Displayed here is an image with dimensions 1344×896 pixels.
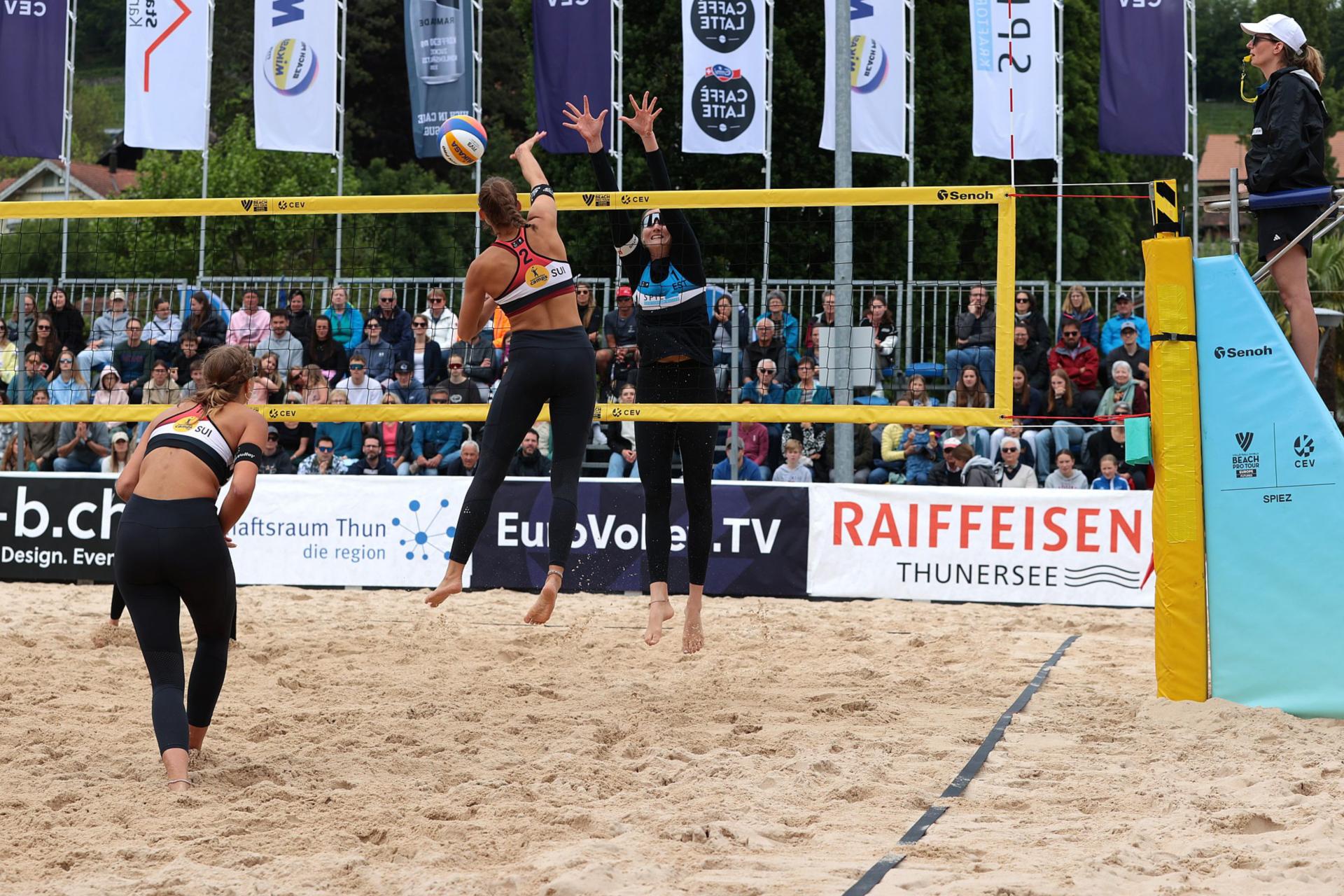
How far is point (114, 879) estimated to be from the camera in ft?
11.8

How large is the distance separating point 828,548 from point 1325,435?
525 cm

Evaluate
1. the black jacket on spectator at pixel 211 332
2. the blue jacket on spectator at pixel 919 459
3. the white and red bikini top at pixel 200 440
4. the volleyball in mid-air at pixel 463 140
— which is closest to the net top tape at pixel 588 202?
the volleyball in mid-air at pixel 463 140

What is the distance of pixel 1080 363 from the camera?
440 inches

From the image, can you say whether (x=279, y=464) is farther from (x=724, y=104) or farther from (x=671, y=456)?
(x=724, y=104)

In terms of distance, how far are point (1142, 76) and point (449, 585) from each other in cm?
1245

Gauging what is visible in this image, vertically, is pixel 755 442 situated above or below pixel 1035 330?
below

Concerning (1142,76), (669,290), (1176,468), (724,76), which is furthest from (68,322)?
(1142,76)

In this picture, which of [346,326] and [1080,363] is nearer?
[1080,363]

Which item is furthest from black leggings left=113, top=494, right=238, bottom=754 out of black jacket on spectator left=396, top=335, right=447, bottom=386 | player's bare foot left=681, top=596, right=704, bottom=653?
black jacket on spectator left=396, top=335, right=447, bottom=386

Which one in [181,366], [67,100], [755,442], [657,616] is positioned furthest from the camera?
[67,100]

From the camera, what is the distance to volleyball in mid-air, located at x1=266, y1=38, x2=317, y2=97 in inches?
611

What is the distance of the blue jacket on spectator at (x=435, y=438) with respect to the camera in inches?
466

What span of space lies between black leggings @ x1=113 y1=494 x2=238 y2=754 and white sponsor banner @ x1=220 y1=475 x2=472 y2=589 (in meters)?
5.97

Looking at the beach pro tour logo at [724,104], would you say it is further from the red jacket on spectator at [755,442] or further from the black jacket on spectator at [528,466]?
the black jacket on spectator at [528,466]
